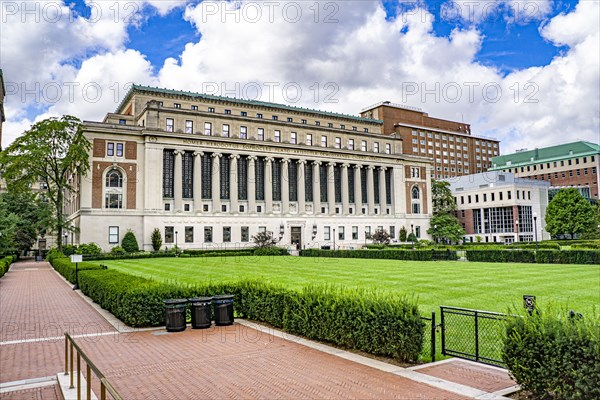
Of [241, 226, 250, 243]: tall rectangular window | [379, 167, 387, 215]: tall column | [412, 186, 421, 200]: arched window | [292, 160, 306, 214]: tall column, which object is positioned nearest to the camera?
[241, 226, 250, 243]: tall rectangular window

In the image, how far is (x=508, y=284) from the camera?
23.6 metres

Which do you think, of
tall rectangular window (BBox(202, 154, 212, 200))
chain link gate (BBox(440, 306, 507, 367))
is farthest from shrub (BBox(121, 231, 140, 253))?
chain link gate (BBox(440, 306, 507, 367))

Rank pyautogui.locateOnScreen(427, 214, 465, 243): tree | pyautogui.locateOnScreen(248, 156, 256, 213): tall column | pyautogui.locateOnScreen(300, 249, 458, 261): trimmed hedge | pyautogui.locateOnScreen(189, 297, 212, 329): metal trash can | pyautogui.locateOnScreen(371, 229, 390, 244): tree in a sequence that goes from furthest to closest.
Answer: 1. pyautogui.locateOnScreen(427, 214, 465, 243): tree
2. pyautogui.locateOnScreen(371, 229, 390, 244): tree
3. pyautogui.locateOnScreen(248, 156, 256, 213): tall column
4. pyautogui.locateOnScreen(300, 249, 458, 261): trimmed hedge
5. pyautogui.locateOnScreen(189, 297, 212, 329): metal trash can

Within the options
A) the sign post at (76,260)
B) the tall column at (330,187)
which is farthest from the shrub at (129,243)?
the sign post at (76,260)

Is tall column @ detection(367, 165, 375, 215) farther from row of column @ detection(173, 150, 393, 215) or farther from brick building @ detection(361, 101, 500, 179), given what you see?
brick building @ detection(361, 101, 500, 179)

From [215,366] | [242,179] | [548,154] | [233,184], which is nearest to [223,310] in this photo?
[215,366]

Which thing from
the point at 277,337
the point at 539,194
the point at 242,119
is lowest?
the point at 277,337

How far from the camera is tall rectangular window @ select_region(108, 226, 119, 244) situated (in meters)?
65.8

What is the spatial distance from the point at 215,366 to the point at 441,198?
98233 millimetres

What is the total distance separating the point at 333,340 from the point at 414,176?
281 feet

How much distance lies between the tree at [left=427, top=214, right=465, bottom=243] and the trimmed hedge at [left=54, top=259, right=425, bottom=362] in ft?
247

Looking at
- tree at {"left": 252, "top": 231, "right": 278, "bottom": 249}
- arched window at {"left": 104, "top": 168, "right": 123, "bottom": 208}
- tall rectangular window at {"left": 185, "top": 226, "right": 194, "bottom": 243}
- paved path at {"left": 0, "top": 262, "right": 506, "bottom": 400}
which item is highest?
arched window at {"left": 104, "top": 168, "right": 123, "bottom": 208}

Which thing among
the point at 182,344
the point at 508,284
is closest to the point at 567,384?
the point at 182,344

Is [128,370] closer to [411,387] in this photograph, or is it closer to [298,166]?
[411,387]
